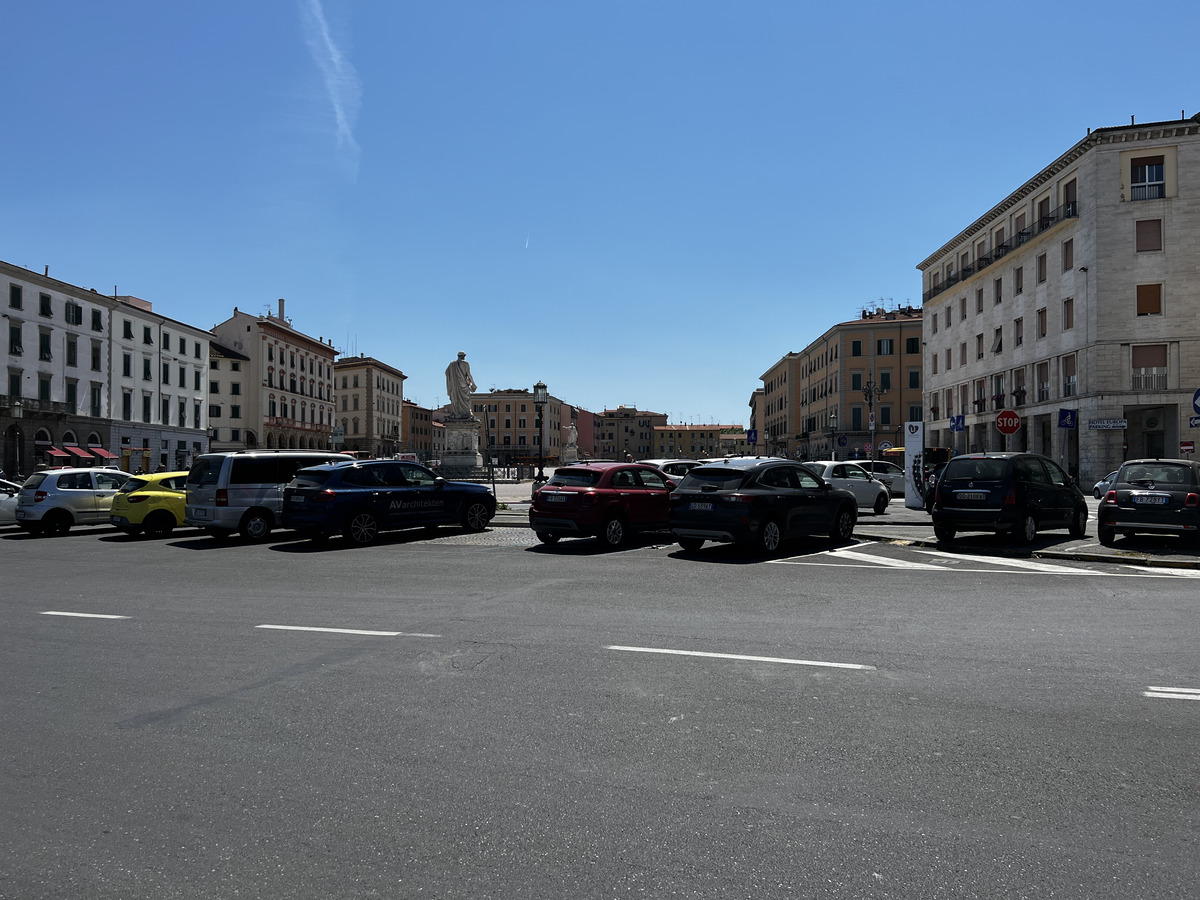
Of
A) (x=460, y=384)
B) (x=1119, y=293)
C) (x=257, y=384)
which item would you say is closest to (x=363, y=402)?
(x=257, y=384)

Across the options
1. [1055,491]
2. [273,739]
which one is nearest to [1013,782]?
[273,739]

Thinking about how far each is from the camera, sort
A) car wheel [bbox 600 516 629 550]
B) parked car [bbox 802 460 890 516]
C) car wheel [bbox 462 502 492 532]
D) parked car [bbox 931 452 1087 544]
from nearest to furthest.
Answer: parked car [bbox 931 452 1087 544] → car wheel [bbox 600 516 629 550] → car wheel [bbox 462 502 492 532] → parked car [bbox 802 460 890 516]

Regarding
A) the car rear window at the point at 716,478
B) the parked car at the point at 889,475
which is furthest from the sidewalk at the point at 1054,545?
the parked car at the point at 889,475

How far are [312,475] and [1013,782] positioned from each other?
13744 millimetres

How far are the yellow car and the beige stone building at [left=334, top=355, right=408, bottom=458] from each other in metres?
87.9

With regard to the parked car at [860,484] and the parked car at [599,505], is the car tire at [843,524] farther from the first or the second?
the parked car at [860,484]

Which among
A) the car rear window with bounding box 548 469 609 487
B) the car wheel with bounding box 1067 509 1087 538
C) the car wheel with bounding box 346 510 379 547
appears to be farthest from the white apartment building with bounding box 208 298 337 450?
the car wheel with bounding box 1067 509 1087 538

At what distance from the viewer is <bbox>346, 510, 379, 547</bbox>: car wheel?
15.4 m

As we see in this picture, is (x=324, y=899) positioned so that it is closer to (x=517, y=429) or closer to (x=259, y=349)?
(x=259, y=349)

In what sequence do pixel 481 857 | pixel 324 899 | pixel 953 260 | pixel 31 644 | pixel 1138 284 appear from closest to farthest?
pixel 324 899 → pixel 481 857 → pixel 31 644 → pixel 1138 284 → pixel 953 260

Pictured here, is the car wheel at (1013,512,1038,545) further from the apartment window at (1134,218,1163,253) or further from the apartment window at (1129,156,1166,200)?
the apartment window at (1129,156,1166,200)

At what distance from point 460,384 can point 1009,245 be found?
3272cm

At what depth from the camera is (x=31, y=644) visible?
6.90 metres

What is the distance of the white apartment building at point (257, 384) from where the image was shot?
263 ft
